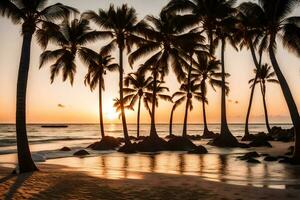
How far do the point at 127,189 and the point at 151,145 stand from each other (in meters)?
23.5

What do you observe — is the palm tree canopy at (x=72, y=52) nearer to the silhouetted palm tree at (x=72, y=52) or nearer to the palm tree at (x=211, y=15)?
the silhouetted palm tree at (x=72, y=52)

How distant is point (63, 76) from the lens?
37.3 m

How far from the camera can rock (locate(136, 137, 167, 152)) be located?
36303 millimetres

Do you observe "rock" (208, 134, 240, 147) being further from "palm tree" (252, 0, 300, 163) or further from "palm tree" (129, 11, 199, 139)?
"palm tree" (252, 0, 300, 163)

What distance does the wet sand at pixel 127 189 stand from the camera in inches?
476

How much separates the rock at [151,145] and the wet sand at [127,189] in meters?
19.6

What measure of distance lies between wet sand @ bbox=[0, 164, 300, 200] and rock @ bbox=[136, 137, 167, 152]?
1960 cm

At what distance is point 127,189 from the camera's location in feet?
44.2

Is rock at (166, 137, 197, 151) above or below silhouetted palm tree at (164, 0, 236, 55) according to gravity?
below

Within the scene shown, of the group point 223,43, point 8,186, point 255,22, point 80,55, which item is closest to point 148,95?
point 223,43

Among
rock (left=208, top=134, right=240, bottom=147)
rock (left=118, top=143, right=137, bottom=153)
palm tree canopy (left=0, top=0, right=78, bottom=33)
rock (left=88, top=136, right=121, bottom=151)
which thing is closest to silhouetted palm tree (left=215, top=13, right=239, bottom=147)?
rock (left=208, top=134, right=240, bottom=147)

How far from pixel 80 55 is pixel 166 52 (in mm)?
8705

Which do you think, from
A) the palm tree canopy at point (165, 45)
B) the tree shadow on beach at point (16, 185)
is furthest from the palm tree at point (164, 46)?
the tree shadow on beach at point (16, 185)

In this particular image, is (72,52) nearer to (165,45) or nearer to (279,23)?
(165,45)
